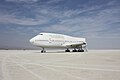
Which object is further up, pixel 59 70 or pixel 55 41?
pixel 55 41

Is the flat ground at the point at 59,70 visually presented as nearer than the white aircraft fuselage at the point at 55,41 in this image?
Yes

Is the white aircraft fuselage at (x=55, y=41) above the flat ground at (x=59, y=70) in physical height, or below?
above

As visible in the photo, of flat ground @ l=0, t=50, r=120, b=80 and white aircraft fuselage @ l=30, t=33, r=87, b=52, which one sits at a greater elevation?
white aircraft fuselage @ l=30, t=33, r=87, b=52

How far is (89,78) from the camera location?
8.12 meters

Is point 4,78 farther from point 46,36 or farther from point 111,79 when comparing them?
point 46,36

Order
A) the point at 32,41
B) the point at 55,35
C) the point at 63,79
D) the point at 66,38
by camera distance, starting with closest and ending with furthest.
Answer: the point at 63,79 < the point at 32,41 < the point at 55,35 < the point at 66,38

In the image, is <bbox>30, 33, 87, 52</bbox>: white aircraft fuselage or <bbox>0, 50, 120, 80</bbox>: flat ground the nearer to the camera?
<bbox>0, 50, 120, 80</bbox>: flat ground

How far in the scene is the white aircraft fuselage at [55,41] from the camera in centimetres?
4302

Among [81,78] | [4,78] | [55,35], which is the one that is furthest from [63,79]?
[55,35]

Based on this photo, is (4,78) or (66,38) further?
(66,38)

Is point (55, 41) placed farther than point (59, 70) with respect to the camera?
Yes

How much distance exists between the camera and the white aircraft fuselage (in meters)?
43.0

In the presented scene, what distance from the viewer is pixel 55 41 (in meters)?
46.2

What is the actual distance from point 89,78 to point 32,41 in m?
35.4
